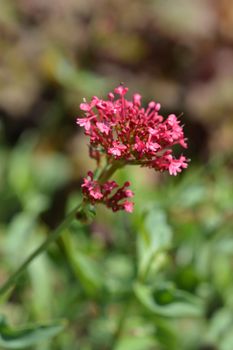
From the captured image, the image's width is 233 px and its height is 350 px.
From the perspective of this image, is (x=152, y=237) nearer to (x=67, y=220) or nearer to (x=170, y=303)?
(x=170, y=303)

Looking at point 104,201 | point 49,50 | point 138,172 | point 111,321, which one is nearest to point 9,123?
point 49,50

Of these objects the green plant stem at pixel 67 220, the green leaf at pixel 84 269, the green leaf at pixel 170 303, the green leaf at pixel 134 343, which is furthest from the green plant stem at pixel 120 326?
the green plant stem at pixel 67 220

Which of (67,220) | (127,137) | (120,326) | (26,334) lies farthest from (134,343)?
(127,137)

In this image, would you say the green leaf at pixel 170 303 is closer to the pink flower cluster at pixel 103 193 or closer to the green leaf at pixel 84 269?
the green leaf at pixel 84 269

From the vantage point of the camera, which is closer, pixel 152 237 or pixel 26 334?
pixel 26 334

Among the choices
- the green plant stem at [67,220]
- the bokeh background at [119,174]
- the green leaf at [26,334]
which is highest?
the bokeh background at [119,174]

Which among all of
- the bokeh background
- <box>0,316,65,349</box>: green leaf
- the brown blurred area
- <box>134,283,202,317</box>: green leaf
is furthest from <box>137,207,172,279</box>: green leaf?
the brown blurred area
